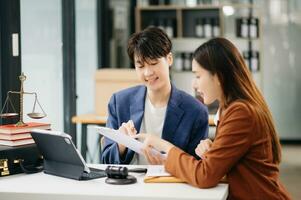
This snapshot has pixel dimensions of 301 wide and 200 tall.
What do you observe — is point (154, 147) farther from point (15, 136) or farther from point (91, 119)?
point (91, 119)

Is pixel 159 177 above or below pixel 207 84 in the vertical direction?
below

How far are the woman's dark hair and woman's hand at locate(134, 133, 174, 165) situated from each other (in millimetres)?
286

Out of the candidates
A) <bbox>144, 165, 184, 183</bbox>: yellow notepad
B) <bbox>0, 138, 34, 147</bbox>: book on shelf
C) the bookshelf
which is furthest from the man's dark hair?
the bookshelf

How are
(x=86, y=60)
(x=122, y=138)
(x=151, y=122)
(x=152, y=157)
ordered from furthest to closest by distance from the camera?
1. (x=86, y=60)
2. (x=151, y=122)
3. (x=152, y=157)
4. (x=122, y=138)

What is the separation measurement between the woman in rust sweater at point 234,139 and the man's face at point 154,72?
415 millimetres

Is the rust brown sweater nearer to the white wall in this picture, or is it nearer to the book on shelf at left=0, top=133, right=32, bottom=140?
the book on shelf at left=0, top=133, right=32, bottom=140

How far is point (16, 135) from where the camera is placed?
2.39m

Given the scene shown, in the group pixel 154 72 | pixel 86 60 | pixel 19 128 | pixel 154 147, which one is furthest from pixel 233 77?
pixel 86 60

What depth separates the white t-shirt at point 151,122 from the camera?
2.58 m

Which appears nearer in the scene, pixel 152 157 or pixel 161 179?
pixel 161 179

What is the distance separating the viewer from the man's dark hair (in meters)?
2.48

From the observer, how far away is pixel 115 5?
269 inches

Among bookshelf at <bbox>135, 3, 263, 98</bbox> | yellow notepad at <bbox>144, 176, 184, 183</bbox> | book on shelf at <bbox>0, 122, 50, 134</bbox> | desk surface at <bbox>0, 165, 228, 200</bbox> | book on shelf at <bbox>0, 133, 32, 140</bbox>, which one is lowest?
desk surface at <bbox>0, 165, 228, 200</bbox>

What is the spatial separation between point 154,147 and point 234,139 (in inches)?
14.9
